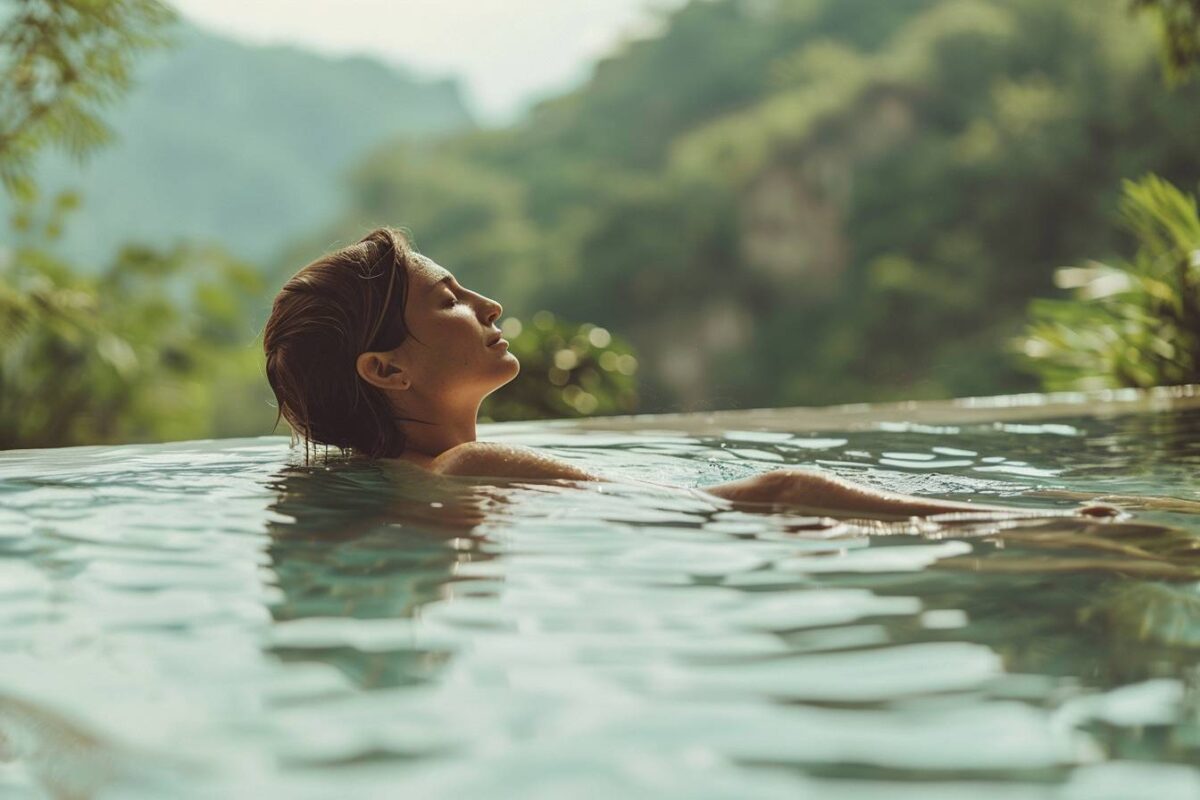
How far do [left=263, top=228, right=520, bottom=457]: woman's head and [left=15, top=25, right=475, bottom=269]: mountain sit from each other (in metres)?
52.5

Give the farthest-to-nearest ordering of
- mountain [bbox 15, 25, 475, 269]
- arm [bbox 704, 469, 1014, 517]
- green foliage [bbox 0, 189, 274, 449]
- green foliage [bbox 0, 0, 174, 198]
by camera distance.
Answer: mountain [bbox 15, 25, 475, 269] < green foliage [bbox 0, 189, 274, 449] < green foliage [bbox 0, 0, 174, 198] < arm [bbox 704, 469, 1014, 517]

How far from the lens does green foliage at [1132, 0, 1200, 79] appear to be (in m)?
8.70

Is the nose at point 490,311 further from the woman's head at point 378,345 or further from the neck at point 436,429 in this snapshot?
the neck at point 436,429

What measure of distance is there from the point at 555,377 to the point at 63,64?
322 cm

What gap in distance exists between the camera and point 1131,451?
403 cm

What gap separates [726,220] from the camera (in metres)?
28.9

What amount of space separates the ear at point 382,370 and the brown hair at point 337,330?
0.03m

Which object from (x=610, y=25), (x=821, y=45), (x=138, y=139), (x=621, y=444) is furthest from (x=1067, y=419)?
(x=138, y=139)

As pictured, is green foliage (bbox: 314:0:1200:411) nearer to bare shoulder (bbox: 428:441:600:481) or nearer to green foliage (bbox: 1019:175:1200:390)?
green foliage (bbox: 1019:175:1200:390)

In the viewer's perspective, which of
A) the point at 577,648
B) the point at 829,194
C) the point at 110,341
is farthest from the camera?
the point at 829,194

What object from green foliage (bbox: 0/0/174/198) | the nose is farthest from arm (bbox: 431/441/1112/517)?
green foliage (bbox: 0/0/174/198)

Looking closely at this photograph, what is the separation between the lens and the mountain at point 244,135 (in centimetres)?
5578

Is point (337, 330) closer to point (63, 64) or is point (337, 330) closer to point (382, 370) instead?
point (382, 370)

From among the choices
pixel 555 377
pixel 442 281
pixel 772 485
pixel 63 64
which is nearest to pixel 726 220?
pixel 555 377
